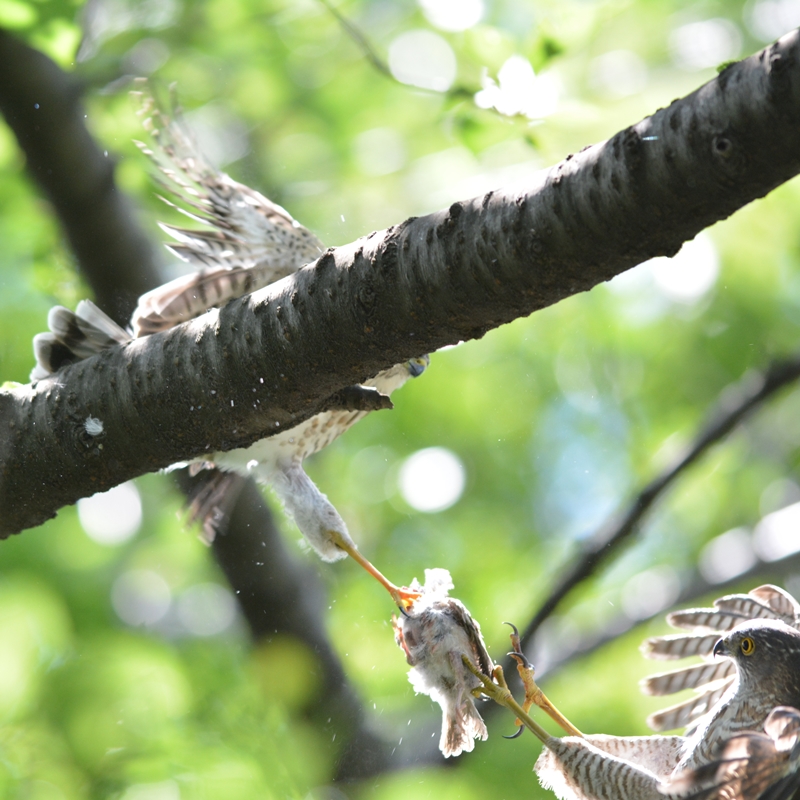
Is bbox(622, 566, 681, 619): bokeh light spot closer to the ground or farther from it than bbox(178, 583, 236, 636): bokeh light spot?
closer to the ground

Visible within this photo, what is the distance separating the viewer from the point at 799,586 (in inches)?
206

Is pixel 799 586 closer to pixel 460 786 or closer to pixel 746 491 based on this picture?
pixel 746 491

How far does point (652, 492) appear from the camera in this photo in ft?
14.1

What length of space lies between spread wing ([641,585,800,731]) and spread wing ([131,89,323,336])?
81.6 inches

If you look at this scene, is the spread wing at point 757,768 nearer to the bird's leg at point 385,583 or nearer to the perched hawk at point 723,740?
the perched hawk at point 723,740

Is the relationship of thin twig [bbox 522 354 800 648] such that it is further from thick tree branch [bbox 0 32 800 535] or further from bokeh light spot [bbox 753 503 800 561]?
thick tree branch [bbox 0 32 800 535]

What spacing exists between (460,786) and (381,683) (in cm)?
68

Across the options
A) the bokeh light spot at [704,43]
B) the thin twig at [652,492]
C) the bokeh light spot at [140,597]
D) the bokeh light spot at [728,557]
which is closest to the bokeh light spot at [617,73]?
the bokeh light spot at [704,43]

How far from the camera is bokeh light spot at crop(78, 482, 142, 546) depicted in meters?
5.75

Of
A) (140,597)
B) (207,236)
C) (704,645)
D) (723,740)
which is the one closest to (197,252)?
(207,236)

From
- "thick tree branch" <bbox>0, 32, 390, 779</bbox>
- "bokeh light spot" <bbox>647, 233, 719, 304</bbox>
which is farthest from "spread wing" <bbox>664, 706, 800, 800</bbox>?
"bokeh light spot" <bbox>647, 233, 719, 304</bbox>

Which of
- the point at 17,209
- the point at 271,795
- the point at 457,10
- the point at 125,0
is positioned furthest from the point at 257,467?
the point at 125,0

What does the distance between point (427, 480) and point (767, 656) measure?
11.4 ft

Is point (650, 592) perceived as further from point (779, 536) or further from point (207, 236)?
point (207, 236)
